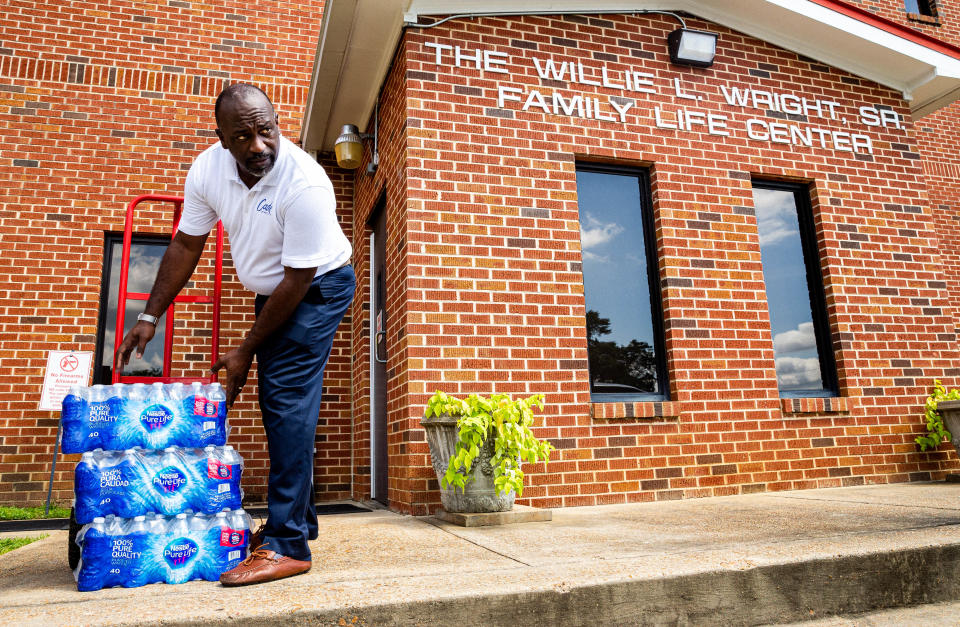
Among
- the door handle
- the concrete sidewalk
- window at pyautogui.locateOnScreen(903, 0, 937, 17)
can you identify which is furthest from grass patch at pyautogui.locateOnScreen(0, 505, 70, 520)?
window at pyautogui.locateOnScreen(903, 0, 937, 17)

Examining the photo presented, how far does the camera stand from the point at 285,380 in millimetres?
2523

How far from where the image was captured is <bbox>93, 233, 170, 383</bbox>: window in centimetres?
603

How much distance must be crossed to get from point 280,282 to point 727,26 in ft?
15.9

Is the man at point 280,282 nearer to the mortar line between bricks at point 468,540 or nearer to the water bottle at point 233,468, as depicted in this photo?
the water bottle at point 233,468

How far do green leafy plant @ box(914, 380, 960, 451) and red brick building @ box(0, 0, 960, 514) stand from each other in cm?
11

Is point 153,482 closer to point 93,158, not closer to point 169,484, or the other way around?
point 169,484

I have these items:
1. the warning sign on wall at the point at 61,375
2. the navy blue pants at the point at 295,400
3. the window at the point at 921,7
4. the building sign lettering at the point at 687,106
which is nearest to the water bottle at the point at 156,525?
the navy blue pants at the point at 295,400

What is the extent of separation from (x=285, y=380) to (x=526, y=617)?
4.07 ft

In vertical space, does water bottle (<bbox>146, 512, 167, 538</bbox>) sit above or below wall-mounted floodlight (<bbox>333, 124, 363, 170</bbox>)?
below

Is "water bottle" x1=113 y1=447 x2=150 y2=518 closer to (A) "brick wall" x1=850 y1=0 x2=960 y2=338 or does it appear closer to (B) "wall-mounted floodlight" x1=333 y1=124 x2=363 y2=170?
(B) "wall-mounted floodlight" x1=333 y1=124 x2=363 y2=170

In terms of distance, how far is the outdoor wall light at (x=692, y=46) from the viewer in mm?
5309

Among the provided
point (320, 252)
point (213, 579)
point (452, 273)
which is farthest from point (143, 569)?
point (452, 273)

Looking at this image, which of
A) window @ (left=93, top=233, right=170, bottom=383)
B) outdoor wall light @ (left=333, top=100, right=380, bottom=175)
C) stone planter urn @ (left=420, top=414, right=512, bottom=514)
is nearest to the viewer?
stone planter urn @ (left=420, top=414, right=512, bottom=514)

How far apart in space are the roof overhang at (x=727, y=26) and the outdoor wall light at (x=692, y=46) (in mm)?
294
